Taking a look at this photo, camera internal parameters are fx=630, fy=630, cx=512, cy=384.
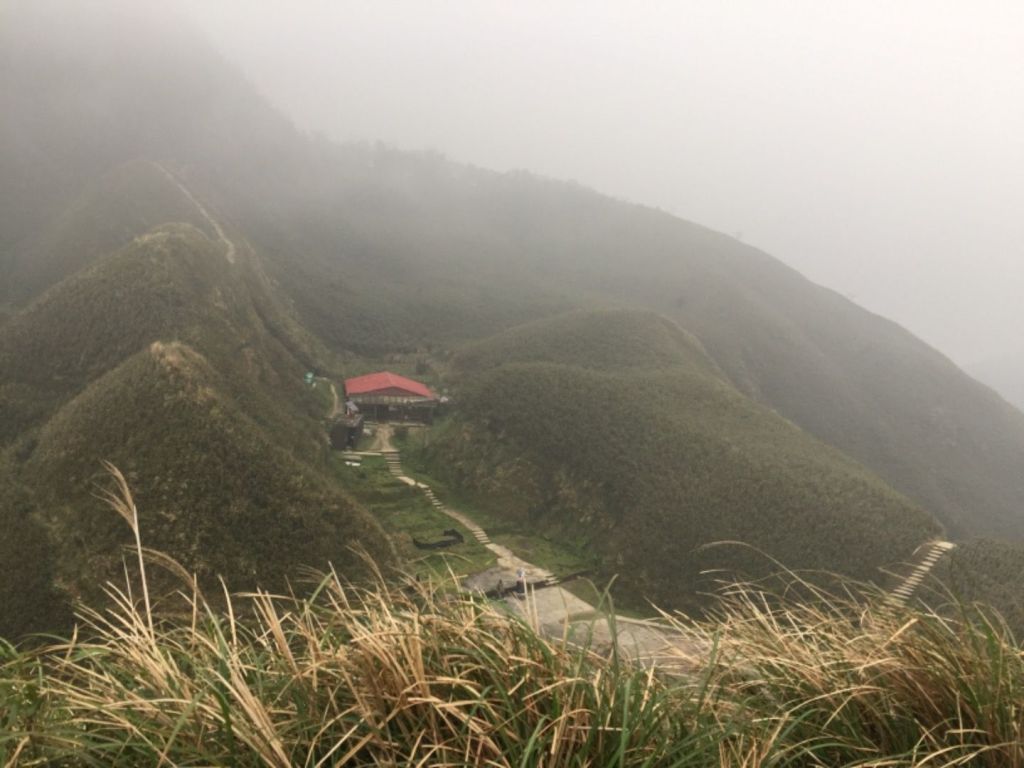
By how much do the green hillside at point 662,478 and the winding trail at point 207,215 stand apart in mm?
24775

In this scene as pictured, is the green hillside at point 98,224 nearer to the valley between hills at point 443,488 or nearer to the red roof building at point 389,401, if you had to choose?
the valley between hills at point 443,488

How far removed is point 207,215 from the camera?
62906 mm

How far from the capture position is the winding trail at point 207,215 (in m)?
52.5

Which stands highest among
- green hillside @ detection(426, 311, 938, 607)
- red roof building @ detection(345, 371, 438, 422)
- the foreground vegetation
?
the foreground vegetation

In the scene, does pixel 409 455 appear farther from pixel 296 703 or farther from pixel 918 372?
pixel 918 372

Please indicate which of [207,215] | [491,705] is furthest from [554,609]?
[207,215]

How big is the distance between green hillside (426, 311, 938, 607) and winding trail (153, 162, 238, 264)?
24775 mm

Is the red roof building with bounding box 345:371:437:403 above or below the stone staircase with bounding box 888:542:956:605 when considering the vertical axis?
below

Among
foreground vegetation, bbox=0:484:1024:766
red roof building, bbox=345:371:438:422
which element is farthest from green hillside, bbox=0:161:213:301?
foreground vegetation, bbox=0:484:1024:766

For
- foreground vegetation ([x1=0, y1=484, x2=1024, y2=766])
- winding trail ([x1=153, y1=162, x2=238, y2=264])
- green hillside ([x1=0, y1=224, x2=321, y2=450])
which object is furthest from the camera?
winding trail ([x1=153, y1=162, x2=238, y2=264])

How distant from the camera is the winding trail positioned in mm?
52469

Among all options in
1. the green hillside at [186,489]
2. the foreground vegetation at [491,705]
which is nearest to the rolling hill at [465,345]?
the green hillside at [186,489]

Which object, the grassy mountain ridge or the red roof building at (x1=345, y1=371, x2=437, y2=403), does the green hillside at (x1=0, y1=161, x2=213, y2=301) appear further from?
the red roof building at (x1=345, y1=371, x2=437, y2=403)

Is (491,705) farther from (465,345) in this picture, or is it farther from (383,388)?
(465,345)
